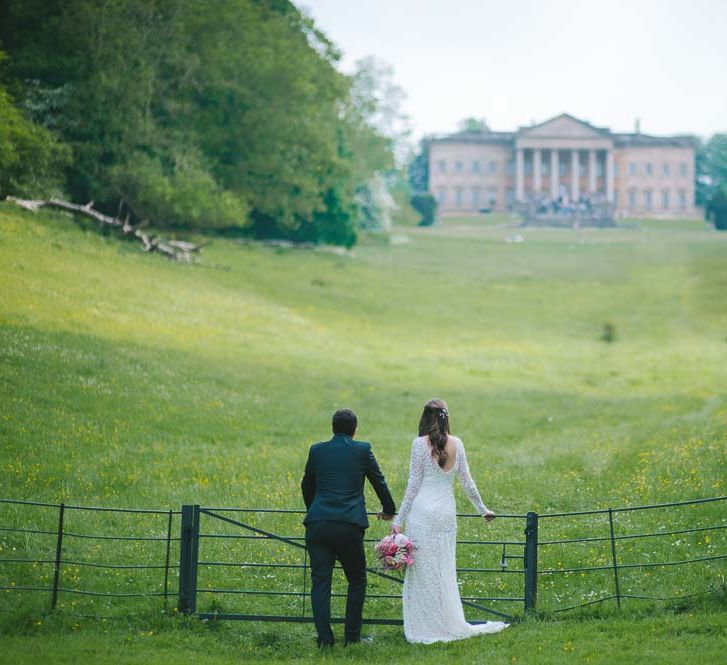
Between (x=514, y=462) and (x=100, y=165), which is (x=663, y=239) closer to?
(x=100, y=165)

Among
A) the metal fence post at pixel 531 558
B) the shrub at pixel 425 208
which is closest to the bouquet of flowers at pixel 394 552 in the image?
the metal fence post at pixel 531 558

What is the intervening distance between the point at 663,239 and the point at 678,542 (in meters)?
75.1

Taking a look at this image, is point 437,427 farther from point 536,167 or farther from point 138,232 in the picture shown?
point 536,167

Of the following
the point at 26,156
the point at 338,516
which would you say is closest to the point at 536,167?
the point at 26,156

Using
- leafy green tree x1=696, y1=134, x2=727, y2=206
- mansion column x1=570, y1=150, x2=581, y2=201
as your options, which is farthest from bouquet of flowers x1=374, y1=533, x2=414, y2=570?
leafy green tree x1=696, y1=134, x2=727, y2=206

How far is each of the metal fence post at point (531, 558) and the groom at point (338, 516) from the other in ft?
4.46

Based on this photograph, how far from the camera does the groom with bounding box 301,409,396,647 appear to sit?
9.34 meters

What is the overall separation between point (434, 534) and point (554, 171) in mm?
128557

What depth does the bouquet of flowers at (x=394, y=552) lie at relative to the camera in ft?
31.2

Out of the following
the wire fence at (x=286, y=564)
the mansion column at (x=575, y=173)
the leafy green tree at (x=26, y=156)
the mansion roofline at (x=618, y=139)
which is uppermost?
the mansion roofline at (x=618, y=139)

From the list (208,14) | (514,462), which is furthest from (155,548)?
(208,14)

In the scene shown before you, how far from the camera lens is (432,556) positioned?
9609 millimetres

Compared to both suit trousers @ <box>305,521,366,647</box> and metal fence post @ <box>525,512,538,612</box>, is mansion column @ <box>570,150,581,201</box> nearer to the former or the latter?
metal fence post @ <box>525,512,538,612</box>

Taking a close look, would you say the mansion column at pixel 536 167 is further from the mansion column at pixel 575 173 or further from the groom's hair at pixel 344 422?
the groom's hair at pixel 344 422
